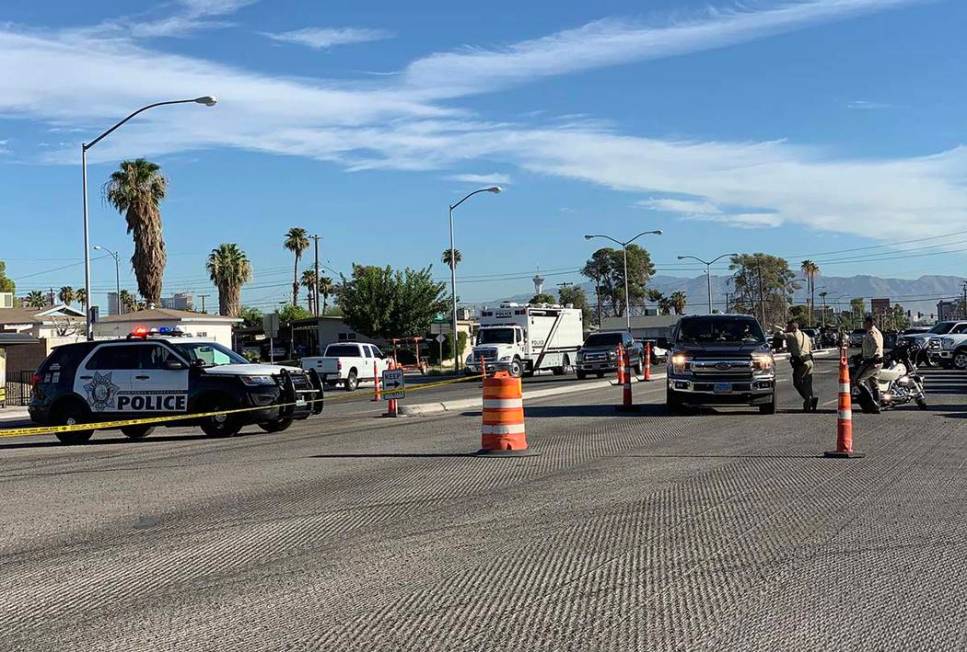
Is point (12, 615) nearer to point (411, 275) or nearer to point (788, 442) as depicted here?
point (788, 442)

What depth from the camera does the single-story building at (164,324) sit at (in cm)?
5150

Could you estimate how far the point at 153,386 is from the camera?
17.6 meters

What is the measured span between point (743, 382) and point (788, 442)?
15.2ft

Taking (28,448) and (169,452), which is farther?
(28,448)

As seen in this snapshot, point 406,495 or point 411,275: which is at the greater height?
point 411,275

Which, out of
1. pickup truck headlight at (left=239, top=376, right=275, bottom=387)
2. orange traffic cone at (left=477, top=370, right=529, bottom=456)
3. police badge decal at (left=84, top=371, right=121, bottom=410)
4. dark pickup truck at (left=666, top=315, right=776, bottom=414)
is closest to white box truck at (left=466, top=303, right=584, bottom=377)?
dark pickup truck at (left=666, top=315, right=776, bottom=414)

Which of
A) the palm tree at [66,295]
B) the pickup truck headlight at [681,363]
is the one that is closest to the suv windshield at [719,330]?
the pickup truck headlight at [681,363]

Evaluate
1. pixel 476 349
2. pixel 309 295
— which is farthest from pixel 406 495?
pixel 309 295

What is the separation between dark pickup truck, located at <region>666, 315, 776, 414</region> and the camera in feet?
61.0

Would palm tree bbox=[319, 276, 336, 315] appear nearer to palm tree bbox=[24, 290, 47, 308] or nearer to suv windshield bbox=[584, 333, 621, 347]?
palm tree bbox=[24, 290, 47, 308]

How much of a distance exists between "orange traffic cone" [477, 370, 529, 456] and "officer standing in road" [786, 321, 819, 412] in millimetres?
7896

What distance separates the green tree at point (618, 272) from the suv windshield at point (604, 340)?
3719 inches

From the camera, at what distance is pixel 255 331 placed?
87.6m

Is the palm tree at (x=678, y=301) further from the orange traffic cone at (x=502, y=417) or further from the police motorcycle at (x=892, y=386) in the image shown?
the orange traffic cone at (x=502, y=417)
